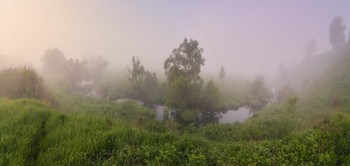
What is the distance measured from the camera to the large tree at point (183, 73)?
70.5 ft

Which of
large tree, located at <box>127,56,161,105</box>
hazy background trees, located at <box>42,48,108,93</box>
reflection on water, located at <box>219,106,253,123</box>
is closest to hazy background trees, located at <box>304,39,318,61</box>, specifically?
reflection on water, located at <box>219,106,253,123</box>

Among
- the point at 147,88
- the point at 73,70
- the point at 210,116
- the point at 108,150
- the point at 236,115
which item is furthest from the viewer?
the point at 73,70

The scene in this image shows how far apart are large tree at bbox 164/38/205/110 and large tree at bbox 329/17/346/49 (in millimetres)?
74723

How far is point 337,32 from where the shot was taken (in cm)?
5522

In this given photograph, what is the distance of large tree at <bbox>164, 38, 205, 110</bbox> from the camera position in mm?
21500

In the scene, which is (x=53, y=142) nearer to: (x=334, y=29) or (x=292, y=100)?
(x=292, y=100)

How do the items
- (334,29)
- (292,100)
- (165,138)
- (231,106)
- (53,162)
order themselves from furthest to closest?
(334,29)
(231,106)
(292,100)
(165,138)
(53,162)

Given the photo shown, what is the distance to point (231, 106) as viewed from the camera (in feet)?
99.1

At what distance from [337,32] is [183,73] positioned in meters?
81.1

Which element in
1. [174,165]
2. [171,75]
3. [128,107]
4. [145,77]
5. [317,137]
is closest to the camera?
[174,165]

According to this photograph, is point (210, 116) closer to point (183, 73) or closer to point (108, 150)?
point (183, 73)

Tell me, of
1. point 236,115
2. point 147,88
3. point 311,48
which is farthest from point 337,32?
point 147,88

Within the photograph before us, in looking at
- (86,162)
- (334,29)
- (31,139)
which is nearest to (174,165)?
(86,162)

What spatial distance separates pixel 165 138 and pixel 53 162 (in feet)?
11.4
